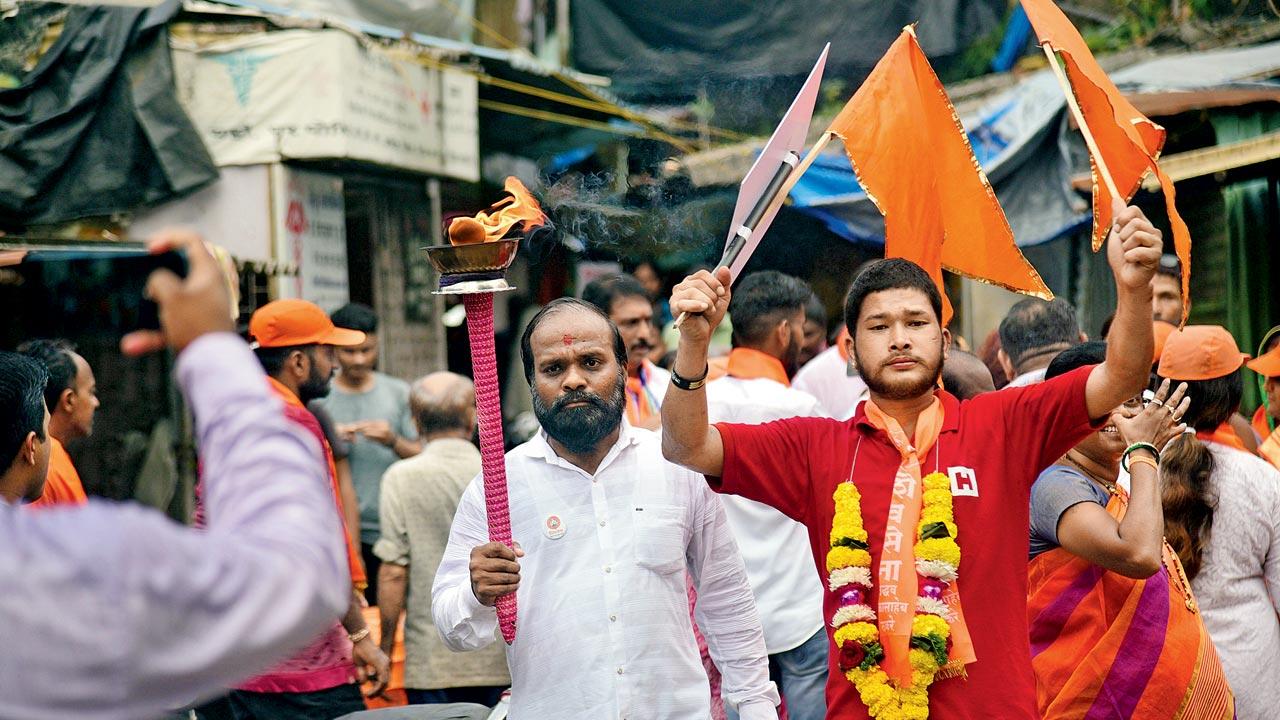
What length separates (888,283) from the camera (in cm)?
391

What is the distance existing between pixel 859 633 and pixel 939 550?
31cm

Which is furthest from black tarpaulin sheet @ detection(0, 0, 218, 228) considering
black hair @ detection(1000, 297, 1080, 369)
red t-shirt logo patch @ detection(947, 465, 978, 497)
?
red t-shirt logo patch @ detection(947, 465, 978, 497)

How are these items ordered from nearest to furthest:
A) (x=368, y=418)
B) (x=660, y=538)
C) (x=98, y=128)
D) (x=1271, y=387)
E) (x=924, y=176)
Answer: (x=660, y=538), (x=924, y=176), (x=1271, y=387), (x=368, y=418), (x=98, y=128)

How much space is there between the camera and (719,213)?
423 inches

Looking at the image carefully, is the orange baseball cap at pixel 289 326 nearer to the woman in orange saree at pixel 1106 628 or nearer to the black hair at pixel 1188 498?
the woman in orange saree at pixel 1106 628

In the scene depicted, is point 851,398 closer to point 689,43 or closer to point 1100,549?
point 1100,549

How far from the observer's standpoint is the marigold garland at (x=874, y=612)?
3473 mm

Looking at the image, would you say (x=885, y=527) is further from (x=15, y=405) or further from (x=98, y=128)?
(x=98, y=128)

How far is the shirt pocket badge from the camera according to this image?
3.99 meters

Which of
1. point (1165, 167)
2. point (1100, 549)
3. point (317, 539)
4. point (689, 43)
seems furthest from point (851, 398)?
point (689, 43)

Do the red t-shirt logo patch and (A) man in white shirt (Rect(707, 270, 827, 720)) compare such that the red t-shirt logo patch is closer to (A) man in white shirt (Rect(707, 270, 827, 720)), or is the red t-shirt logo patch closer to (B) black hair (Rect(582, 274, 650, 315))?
(A) man in white shirt (Rect(707, 270, 827, 720))

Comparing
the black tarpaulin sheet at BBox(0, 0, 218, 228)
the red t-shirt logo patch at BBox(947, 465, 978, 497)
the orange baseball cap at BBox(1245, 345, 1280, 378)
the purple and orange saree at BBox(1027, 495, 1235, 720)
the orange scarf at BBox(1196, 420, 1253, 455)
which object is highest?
the black tarpaulin sheet at BBox(0, 0, 218, 228)

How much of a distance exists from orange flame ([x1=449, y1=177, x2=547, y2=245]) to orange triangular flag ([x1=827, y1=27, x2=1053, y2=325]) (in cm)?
117

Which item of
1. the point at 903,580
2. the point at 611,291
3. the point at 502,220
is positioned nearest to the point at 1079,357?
the point at 903,580
